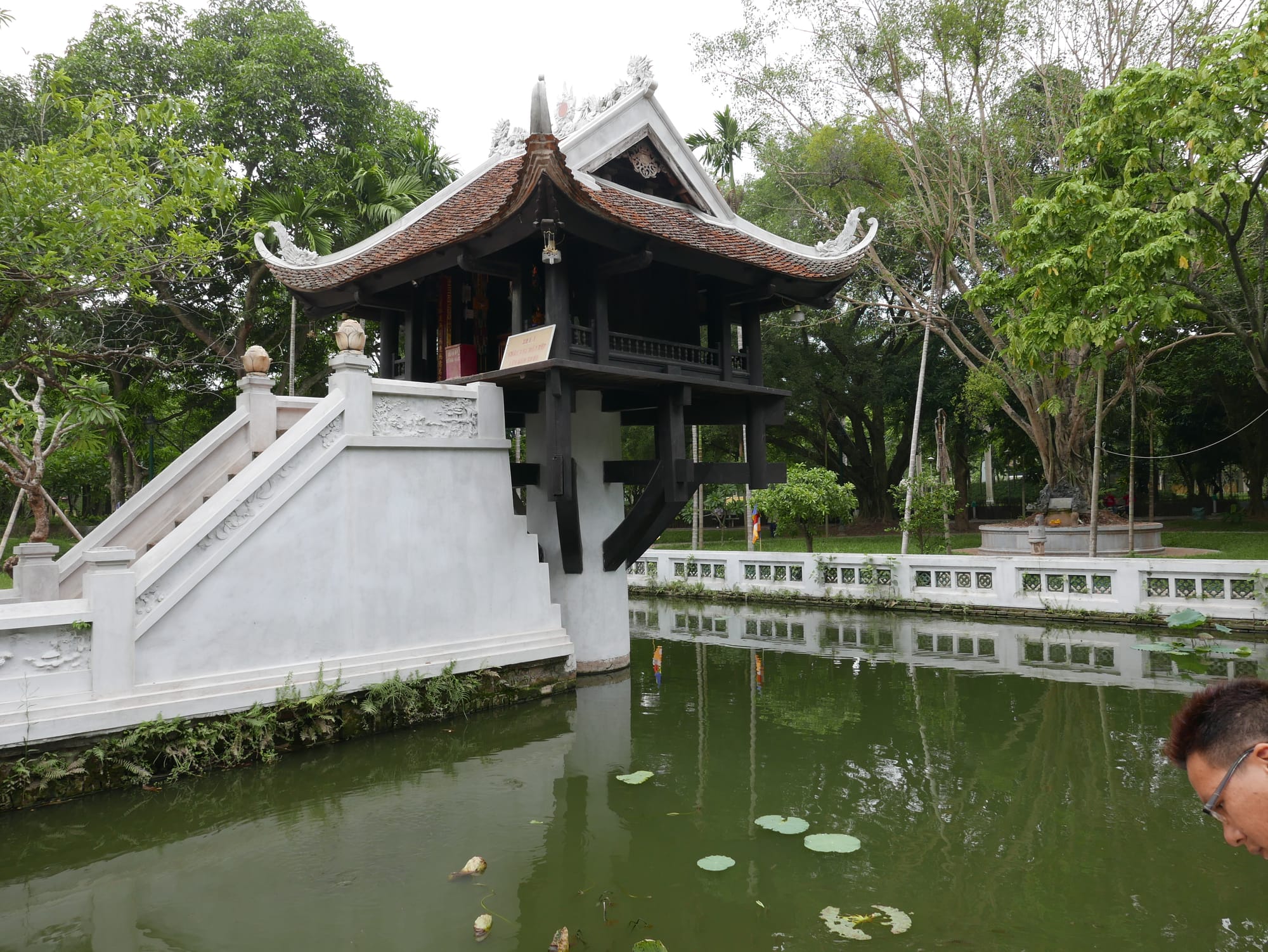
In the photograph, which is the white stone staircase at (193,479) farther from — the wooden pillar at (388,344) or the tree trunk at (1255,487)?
the tree trunk at (1255,487)

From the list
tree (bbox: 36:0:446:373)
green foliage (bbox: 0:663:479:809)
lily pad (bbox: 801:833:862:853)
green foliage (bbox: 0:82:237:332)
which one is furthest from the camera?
tree (bbox: 36:0:446:373)

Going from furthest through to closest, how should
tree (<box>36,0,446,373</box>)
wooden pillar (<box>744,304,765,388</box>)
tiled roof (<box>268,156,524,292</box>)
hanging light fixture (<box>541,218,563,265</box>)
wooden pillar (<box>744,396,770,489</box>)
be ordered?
tree (<box>36,0,446,373</box>) → wooden pillar (<box>744,304,765,388</box>) → wooden pillar (<box>744,396,770,489</box>) → tiled roof (<box>268,156,524,292</box>) → hanging light fixture (<box>541,218,563,265</box>)

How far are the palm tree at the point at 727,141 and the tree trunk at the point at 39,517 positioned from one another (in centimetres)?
1766

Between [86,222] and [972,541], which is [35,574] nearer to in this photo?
[86,222]

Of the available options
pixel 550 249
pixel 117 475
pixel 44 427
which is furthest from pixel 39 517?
pixel 117 475

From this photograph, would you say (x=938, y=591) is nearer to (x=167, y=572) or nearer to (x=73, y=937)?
(x=167, y=572)

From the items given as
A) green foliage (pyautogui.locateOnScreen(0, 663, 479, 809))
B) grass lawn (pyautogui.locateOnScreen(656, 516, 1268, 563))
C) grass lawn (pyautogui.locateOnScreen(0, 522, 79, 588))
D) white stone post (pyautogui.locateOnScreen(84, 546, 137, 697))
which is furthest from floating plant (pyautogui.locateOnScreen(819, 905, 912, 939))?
grass lawn (pyautogui.locateOnScreen(0, 522, 79, 588))

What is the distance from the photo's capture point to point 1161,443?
2950 centimetres

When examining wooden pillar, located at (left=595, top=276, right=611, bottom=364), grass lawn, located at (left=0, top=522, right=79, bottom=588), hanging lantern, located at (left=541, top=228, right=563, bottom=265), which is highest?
hanging lantern, located at (left=541, top=228, right=563, bottom=265)

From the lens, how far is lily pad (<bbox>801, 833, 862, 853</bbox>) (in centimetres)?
472

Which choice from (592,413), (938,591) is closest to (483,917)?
(592,413)

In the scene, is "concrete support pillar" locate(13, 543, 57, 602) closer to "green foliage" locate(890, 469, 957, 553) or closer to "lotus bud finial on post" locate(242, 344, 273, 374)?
"lotus bud finial on post" locate(242, 344, 273, 374)

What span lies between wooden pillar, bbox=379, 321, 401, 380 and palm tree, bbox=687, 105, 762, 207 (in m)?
13.7

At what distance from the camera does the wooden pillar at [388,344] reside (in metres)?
10.5
